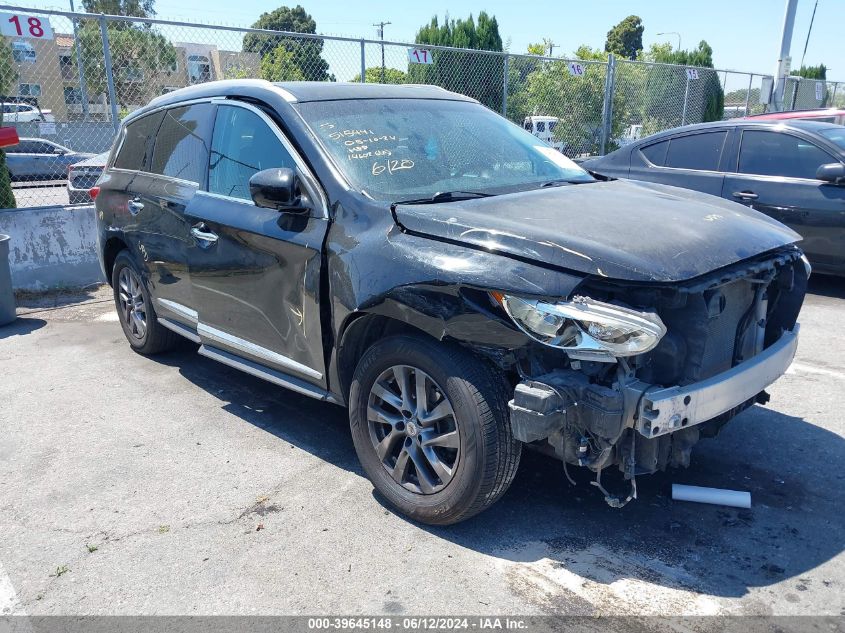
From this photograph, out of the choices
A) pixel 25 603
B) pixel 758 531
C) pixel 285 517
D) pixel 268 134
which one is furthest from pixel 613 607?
pixel 268 134

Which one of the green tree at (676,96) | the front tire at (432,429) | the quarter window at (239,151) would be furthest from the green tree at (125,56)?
the green tree at (676,96)

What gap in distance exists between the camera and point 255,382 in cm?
522

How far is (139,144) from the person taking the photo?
544 centimetres

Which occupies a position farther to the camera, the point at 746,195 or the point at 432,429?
the point at 746,195

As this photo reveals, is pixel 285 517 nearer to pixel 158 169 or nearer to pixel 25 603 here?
pixel 25 603

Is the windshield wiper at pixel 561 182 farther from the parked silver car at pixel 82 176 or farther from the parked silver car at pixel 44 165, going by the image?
the parked silver car at pixel 82 176

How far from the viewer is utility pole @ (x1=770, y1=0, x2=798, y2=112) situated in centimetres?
1383

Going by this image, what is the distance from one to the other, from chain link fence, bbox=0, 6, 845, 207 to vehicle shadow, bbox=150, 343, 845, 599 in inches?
256

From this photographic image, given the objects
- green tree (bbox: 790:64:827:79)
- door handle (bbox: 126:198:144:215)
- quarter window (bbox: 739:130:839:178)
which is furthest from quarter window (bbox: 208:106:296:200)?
green tree (bbox: 790:64:827:79)

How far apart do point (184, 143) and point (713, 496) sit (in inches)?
151

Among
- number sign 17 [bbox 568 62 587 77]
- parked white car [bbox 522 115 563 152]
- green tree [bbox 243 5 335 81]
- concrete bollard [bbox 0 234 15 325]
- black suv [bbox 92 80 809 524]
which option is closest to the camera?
black suv [bbox 92 80 809 524]

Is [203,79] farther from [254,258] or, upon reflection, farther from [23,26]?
[254,258]

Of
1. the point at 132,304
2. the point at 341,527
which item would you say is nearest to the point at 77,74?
the point at 132,304

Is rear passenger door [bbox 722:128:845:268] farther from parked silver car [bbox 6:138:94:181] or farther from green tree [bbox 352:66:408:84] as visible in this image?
parked silver car [bbox 6:138:94:181]
